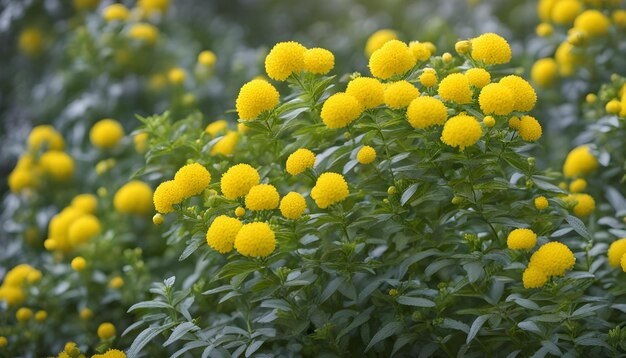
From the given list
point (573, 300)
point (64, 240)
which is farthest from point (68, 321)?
point (573, 300)

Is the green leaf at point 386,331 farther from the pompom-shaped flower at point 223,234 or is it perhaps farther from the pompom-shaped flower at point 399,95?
the pompom-shaped flower at point 399,95

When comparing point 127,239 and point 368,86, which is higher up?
point 368,86

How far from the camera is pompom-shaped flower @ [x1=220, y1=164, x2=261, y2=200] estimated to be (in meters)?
2.21

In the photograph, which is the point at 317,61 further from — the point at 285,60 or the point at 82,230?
the point at 82,230

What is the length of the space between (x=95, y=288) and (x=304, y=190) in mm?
1218

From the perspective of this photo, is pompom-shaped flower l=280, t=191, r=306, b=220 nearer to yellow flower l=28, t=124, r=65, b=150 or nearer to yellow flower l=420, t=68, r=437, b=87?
yellow flower l=420, t=68, r=437, b=87

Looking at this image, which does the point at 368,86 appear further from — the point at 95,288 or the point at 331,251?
the point at 95,288

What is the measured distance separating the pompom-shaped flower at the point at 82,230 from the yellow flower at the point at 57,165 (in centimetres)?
66

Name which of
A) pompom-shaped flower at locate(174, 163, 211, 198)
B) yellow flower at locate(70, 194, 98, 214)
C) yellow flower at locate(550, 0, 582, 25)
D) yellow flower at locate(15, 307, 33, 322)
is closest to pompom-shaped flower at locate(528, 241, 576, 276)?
pompom-shaped flower at locate(174, 163, 211, 198)

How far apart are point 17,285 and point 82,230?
0.39m

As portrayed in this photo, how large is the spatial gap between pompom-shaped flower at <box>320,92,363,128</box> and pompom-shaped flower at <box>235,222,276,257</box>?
40cm

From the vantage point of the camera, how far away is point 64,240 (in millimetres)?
3430

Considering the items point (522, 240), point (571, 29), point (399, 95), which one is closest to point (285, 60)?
point (399, 95)

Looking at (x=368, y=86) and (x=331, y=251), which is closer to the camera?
(x=368, y=86)
